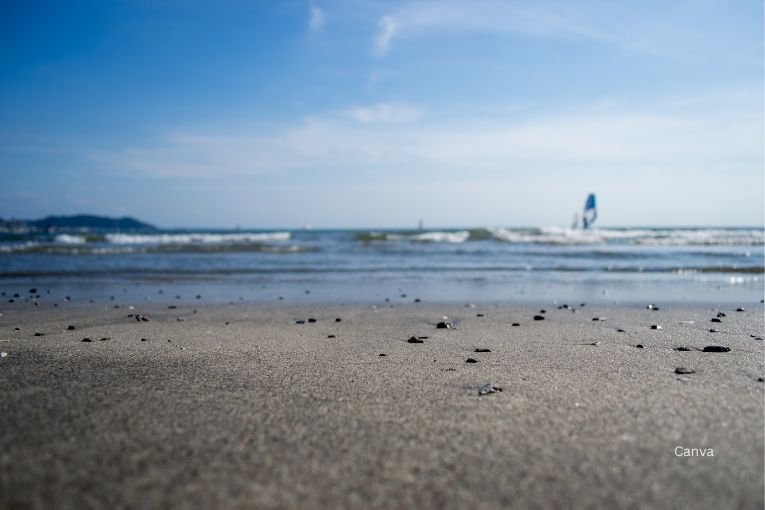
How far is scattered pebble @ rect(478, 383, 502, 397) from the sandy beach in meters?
0.06

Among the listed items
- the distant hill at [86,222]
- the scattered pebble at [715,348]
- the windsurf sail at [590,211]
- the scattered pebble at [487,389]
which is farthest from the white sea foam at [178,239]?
the distant hill at [86,222]

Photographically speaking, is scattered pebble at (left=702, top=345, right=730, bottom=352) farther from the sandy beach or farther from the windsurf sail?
the windsurf sail

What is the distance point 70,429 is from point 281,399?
4.04 feet

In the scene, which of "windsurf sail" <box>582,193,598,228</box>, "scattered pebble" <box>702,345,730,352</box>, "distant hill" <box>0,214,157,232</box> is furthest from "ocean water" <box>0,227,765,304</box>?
"distant hill" <box>0,214,157,232</box>

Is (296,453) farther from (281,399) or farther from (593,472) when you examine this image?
(593,472)

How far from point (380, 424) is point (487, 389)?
3.24 ft

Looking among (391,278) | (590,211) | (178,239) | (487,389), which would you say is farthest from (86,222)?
(487,389)

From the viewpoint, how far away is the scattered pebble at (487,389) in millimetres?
3564

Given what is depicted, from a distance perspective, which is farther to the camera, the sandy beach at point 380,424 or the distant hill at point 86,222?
the distant hill at point 86,222

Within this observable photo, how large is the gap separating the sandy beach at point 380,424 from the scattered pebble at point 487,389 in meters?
0.06

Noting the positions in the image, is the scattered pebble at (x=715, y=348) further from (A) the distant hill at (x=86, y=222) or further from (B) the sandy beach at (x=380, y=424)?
(A) the distant hill at (x=86, y=222)

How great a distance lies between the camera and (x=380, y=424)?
2.99m

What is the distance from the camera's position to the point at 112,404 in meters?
3.26

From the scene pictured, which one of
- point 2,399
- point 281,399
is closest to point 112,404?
point 2,399
